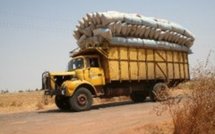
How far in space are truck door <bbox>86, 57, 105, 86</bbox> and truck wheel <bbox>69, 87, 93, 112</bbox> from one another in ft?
2.85

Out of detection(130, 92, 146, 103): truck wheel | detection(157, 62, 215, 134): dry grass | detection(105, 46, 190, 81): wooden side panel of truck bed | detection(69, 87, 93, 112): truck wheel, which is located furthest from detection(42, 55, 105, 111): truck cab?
detection(157, 62, 215, 134): dry grass

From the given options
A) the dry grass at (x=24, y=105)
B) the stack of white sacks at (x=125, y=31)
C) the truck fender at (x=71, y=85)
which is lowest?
the dry grass at (x=24, y=105)

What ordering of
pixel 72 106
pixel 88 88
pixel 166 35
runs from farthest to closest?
pixel 166 35
pixel 88 88
pixel 72 106

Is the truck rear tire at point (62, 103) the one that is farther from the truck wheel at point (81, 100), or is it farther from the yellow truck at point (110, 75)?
the truck wheel at point (81, 100)

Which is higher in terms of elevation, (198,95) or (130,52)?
(130,52)

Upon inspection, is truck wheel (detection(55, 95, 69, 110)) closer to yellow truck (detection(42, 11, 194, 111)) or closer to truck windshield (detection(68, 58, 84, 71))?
yellow truck (detection(42, 11, 194, 111))

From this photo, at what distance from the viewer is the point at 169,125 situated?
953 cm

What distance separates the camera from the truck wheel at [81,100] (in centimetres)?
1675

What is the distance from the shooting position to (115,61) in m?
18.8

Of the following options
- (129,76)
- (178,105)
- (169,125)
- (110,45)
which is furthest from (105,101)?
(178,105)

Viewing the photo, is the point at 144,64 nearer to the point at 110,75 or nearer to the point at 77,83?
the point at 110,75

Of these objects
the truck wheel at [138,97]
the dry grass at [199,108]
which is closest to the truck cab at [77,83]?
the truck wheel at [138,97]

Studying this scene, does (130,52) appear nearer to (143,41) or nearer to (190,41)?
(143,41)

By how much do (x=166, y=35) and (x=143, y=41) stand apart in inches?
86.9
